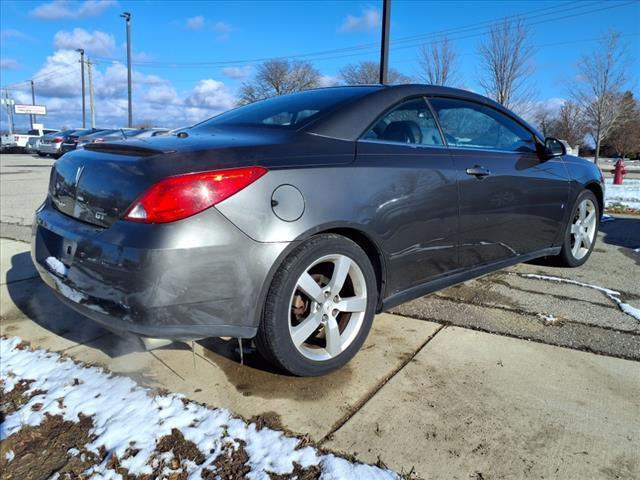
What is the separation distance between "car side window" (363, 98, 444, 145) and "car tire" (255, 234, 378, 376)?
0.71 meters

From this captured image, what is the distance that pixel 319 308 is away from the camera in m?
2.42

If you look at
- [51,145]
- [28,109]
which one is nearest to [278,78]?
[51,145]

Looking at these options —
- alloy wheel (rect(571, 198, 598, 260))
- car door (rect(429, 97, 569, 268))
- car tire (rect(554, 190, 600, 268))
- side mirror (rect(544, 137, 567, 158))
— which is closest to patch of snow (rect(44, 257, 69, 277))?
car door (rect(429, 97, 569, 268))

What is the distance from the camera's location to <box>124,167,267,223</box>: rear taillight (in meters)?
1.98

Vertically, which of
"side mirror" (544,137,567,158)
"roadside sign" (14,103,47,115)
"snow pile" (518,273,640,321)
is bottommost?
"snow pile" (518,273,640,321)

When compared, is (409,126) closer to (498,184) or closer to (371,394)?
(498,184)

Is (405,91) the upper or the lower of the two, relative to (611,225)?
upper

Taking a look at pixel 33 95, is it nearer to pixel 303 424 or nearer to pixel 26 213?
pixel 26 213

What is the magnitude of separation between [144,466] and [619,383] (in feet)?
7.33

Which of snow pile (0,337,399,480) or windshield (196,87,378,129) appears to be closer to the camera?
snow pile (0,337,399,480)

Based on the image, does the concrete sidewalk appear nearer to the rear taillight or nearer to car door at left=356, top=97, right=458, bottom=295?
car door at left=356, top=97, right=458, bottom=295

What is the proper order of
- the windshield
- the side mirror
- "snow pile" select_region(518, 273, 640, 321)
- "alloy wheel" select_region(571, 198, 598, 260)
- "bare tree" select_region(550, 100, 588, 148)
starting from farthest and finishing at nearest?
"bare tree" select_region(550, 100, 588, 148) < "alloy wheel" select_region(571, 198, 598, 260) < the side mirror < "snow pile" select_region(518, 273, 640, 321) < the windshield

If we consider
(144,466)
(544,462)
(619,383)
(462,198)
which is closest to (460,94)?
(462,198)

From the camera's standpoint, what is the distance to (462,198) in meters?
3.00
